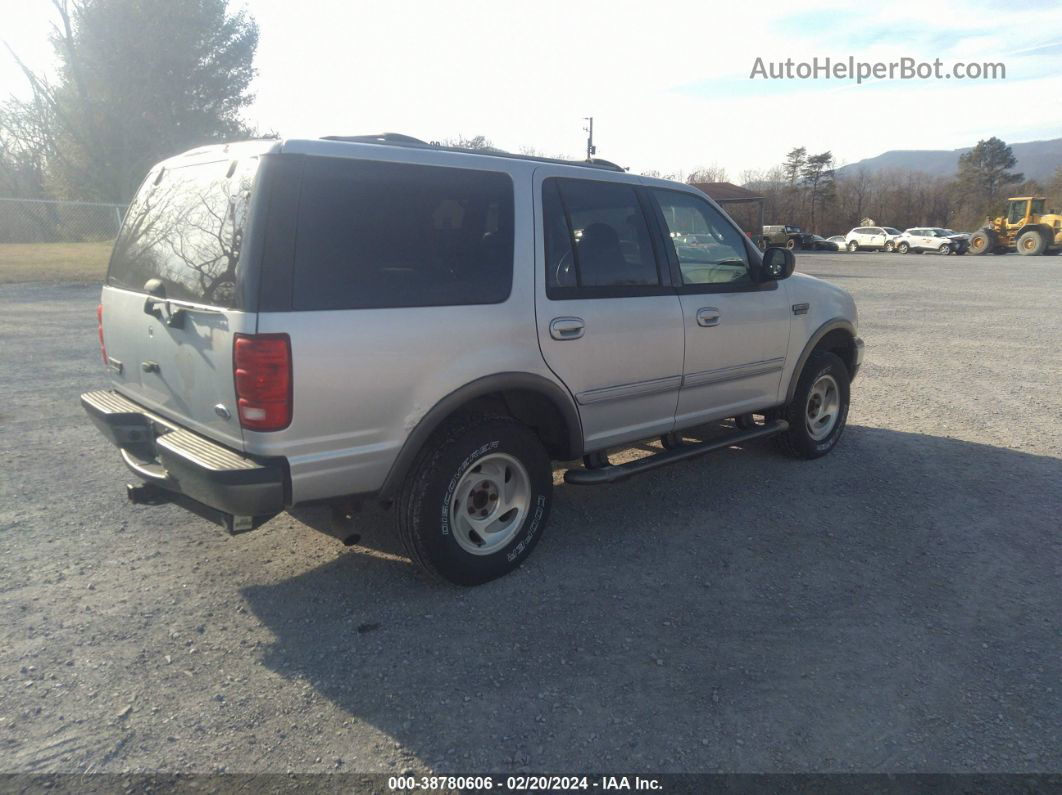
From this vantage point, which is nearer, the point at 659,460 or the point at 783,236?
the point at 659,460

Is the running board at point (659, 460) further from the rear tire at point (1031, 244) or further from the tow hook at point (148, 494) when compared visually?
the rear tire at point (1031, 244)

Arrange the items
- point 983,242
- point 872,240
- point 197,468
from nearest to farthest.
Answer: point 197,468
point 983,242
point 872,240

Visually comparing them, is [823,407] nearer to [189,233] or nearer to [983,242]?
[189,233]

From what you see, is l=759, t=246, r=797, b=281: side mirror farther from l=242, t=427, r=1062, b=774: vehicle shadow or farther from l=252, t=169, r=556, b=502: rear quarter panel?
l=252, t=169, r=556, b=502: rear quarter panel

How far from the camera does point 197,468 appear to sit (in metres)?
3.02

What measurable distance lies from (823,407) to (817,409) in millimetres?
51

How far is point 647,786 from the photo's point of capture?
8.06 ft

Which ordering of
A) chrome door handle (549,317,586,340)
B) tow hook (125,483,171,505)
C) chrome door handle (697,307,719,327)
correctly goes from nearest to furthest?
tow hook (125,483,171,505) < chrome door handle (549,317,586,340) < chrome door handle (697,307,719,327)

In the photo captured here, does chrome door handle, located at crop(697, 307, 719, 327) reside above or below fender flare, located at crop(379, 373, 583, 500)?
above

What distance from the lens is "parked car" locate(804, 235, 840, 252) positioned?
47875mm

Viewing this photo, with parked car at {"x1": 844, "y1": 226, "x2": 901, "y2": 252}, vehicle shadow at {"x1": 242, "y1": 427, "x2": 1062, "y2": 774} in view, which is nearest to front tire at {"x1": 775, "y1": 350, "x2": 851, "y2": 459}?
vehicle shadow at {"x1": 242, "y1": 427, "x2": 1062, "y2": 774}

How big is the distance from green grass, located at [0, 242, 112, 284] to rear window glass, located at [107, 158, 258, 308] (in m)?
16.2

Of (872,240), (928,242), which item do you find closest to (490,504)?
(928,242)

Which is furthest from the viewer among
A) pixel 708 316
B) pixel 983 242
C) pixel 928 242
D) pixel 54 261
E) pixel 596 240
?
pixel 928 242
